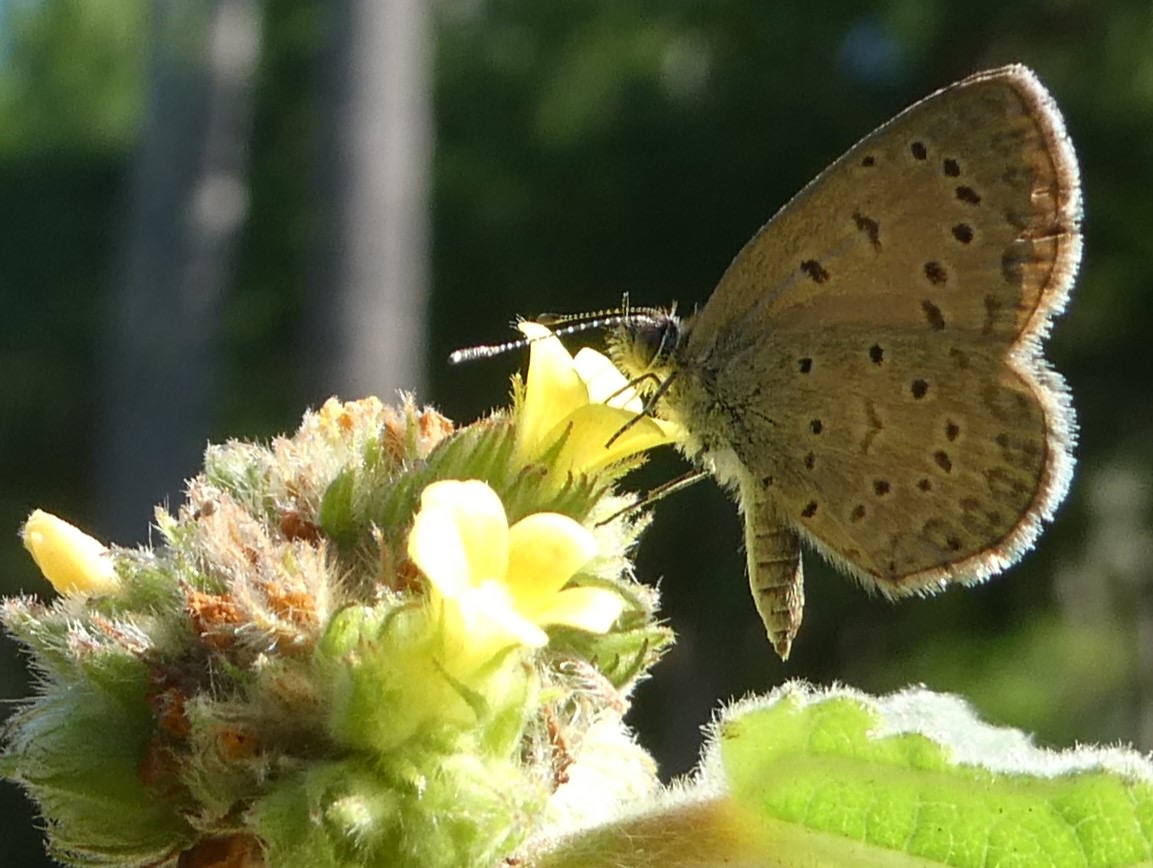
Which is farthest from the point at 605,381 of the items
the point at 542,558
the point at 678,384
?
the point at 542,558

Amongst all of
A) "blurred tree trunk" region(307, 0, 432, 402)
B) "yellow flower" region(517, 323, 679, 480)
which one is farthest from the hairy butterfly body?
"blurred tree trunk" region(307, 0, 432, 402)

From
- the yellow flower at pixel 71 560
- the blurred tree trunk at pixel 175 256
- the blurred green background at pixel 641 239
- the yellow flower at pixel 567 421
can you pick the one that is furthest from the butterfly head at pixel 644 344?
the blurred tree trunk at pixel 175 256

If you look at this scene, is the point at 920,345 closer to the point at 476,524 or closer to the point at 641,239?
the point at 476,524

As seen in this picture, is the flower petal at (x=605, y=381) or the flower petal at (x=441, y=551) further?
the flower petal at (x=605, y=381)

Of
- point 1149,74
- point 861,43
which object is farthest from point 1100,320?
point 861,43

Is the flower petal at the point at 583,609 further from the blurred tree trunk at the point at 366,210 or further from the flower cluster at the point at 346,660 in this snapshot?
the blurred tree trunk at the point at 366,210

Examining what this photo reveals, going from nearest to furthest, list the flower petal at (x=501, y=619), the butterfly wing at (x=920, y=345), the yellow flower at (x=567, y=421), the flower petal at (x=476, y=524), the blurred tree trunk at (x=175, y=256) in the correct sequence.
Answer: the flower petal at (x=501, y=619)
the flower petal at (x=476, y=524)
the yellow flower at (x=567, y=421)
the butterfly wing at (x=920, y=345)
the blurred tree trunk at (x=175, y=256)
